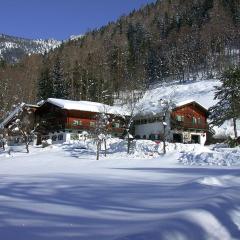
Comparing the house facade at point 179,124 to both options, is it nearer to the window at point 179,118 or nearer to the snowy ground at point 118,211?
the window at point 179,118

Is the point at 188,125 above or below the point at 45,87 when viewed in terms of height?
below

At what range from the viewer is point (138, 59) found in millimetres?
124875

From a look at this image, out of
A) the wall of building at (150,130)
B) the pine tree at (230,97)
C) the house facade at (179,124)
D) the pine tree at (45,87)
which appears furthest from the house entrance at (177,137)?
the pine tree at (45,87)

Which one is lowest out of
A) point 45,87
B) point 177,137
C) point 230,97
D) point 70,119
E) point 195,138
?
point 195,138

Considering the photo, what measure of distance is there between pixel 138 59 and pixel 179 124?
→ 2425 inches

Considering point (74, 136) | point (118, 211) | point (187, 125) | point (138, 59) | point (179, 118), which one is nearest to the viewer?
point (118, 211)

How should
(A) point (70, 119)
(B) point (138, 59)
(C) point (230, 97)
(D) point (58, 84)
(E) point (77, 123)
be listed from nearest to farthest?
1. (C) point (230, 97)
2. (A) point (70, 119)
3. (E) point (77, 123)
4. (D) point (58, 84)
5. (B) point (138, 59)

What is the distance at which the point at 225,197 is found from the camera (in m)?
11.3

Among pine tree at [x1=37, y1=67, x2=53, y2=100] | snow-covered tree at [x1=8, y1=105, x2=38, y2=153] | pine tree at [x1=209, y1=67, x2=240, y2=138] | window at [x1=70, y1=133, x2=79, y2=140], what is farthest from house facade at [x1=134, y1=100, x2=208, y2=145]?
pine tree at [x1=37, y1=67, x2=53, y2=100]

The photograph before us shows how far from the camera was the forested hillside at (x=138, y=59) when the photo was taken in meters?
92.1

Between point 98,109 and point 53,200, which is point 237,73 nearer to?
point 98,109

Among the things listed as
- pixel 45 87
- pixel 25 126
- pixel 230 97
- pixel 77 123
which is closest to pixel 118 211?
pixel 230 97

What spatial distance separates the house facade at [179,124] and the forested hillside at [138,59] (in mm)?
22033

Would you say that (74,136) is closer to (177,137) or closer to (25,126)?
(25,126)
